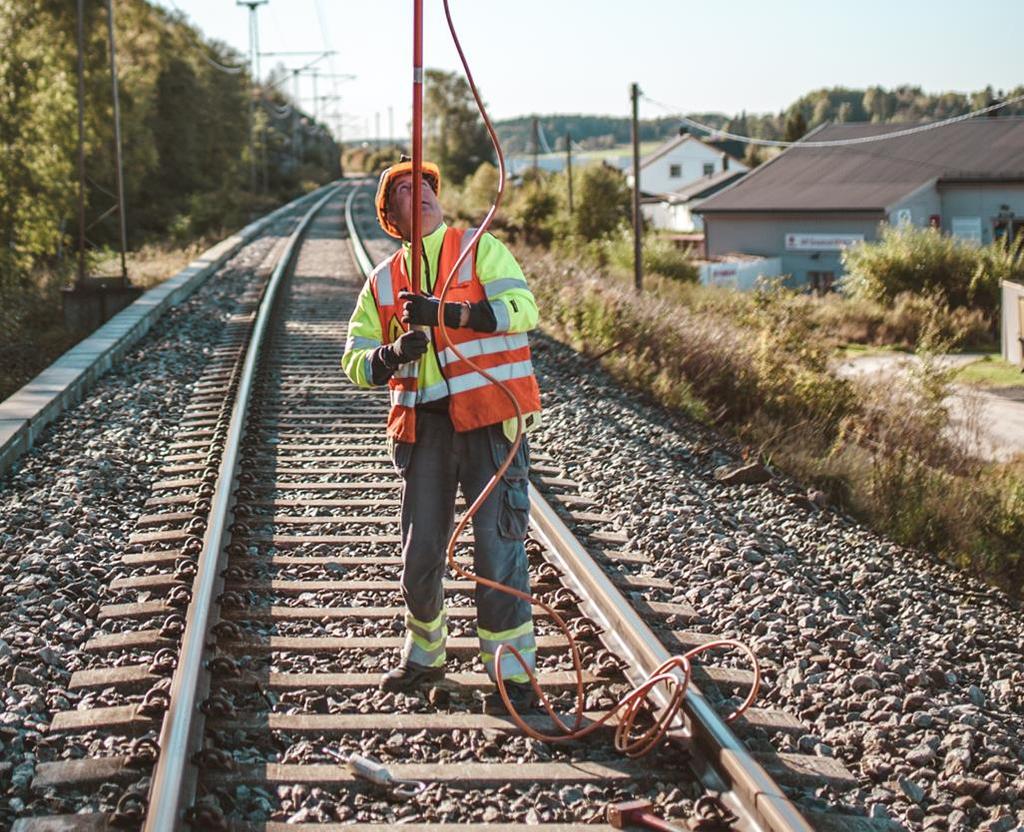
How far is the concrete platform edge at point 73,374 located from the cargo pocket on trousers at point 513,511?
14.5ft

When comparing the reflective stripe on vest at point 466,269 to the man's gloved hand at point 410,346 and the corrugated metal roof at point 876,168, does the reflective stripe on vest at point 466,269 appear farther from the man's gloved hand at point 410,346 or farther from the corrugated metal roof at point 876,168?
the corrugated metal roof at point 876,168

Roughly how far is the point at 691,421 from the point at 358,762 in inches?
271

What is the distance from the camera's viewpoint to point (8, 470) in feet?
25.5

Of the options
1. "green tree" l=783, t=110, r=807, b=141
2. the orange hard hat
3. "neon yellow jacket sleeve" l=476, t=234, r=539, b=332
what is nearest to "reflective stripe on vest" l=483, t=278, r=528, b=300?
"neon yellow jacket sleeve" l=476, t=234, r=539, b=332

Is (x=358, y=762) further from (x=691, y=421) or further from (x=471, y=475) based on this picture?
(x=691, y=421)

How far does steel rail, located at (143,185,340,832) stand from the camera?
3570mm

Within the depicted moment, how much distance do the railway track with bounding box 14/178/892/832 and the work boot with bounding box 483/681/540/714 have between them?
6 centimetres

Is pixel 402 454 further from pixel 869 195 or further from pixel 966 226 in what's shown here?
pixel 966 226

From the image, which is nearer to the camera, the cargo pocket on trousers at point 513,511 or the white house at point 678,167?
the cargo pocket on trousers at point 513,511

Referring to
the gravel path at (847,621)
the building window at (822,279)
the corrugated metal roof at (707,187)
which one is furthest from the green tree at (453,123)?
the gravel path at (847,621)

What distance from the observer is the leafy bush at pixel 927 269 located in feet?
109

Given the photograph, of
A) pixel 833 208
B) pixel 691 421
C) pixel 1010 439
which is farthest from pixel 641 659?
pixel 833 208

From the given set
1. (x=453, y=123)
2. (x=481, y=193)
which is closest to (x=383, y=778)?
(x=481, y=193)

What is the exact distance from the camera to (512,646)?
4.58 meters
